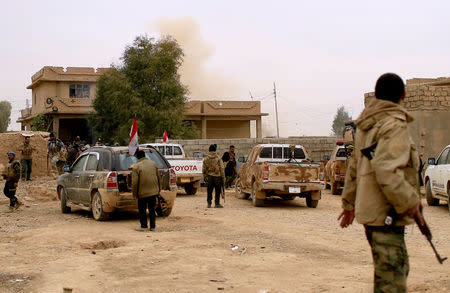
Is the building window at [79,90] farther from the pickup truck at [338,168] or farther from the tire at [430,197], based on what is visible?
the tire at [430,197]

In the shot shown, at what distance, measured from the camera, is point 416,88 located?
898 inches

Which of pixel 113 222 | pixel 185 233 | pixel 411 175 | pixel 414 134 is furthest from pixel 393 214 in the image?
pixel 414 134

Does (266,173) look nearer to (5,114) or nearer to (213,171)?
(213,171)

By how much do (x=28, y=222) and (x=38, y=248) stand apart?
3.80 m

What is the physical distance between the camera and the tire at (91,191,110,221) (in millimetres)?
11961

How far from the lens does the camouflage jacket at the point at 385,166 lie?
3693mm

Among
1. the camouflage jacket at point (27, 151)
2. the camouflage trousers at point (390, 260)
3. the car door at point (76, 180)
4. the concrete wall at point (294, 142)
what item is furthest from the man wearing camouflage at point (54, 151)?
the camouflage trousers at point (390, 260)

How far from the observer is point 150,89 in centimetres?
3881

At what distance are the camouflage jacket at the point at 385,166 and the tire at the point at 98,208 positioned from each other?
8.59 m

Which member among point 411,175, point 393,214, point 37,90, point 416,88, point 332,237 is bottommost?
point 332,237

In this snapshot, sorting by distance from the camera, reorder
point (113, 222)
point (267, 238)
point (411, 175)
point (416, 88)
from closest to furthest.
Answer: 1. point (411, 175)
2. point (267, 238)
3. point (113, 222)
4. point (416, 88)

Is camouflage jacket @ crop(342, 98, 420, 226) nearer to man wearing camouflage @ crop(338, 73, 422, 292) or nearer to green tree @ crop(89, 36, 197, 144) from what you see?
man wearing camouflage @ crop(338, 73, 422, 292)

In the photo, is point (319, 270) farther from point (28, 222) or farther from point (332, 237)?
point (28, 222)

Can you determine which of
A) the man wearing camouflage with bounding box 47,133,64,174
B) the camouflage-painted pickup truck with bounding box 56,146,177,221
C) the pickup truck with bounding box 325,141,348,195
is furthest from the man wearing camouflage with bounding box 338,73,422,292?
the man wearing camouflage with bounding box 47,133,64,174
